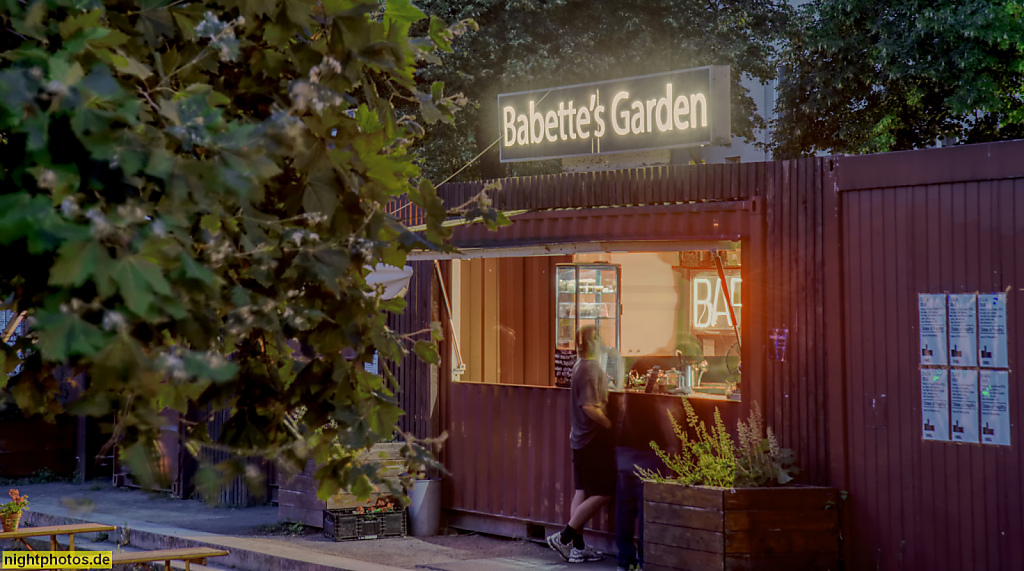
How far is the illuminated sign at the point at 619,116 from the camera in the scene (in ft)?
31.7

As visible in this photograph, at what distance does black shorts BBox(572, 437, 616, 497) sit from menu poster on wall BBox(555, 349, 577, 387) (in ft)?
5.26

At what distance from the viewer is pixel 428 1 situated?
2547 centimetres

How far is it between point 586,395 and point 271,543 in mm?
3545

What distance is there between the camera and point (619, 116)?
33.9ft

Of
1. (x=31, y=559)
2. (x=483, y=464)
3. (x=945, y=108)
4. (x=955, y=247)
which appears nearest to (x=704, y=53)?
(x=945, y=108)

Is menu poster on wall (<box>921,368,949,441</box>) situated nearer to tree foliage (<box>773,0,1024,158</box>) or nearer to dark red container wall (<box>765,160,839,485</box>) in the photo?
dark red container wall (<box>765,160,839,485</box>)

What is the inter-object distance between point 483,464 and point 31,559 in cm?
415

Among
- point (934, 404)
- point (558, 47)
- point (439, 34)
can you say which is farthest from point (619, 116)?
point (558, 47)

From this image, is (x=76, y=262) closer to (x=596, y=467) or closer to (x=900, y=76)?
(x=596, y=467)

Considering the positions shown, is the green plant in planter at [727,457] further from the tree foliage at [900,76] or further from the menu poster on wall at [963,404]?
the tree foliage at [900,76]

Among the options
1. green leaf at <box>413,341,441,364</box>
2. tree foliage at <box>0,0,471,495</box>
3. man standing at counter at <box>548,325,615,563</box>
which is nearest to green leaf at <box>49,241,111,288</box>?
tree foliage at <box>0,0,471,495</box>

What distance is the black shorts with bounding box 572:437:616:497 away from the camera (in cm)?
977

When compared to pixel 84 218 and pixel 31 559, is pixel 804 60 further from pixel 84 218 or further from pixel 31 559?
pixel 84 218

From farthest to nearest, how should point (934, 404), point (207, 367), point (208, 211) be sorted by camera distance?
point (934, 404), point (208, 211), point (207, 367)
